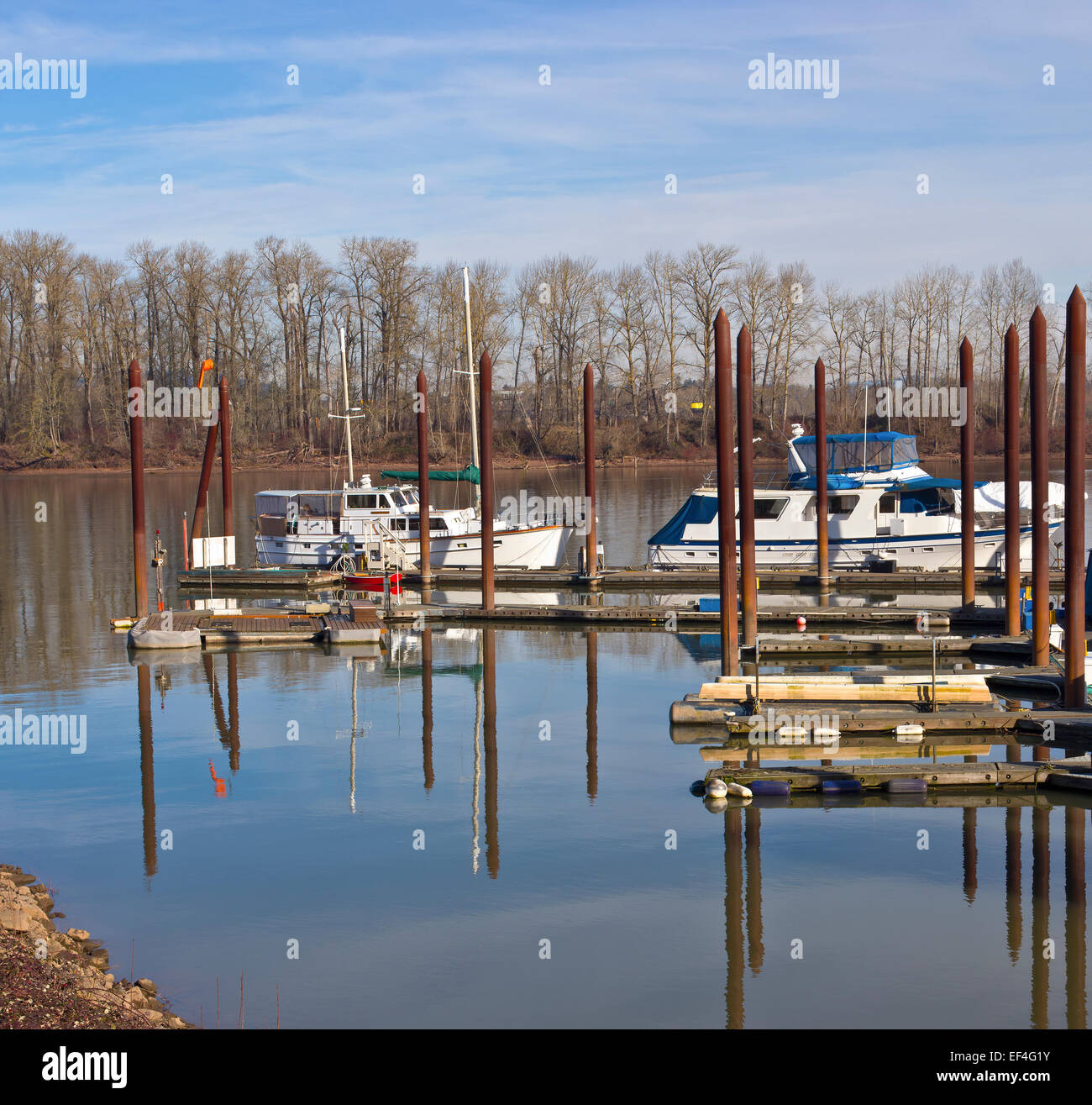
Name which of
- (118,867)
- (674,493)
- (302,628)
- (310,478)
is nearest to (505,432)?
(310,478)

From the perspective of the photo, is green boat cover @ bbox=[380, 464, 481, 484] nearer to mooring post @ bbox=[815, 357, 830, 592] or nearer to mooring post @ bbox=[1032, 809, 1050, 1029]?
mooring post @ bbox=[815, 357, 830, 592]

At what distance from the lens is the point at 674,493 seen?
6619 centimetres

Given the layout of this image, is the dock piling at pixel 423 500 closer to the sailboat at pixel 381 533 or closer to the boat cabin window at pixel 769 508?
the sailboat at pixel 381 533

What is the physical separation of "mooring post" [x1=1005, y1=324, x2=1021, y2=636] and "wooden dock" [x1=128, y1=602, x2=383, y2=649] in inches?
500

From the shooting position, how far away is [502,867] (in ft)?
45.6

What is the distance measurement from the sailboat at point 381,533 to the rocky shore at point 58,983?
23.6 meters

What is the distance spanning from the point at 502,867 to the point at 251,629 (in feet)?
48.3

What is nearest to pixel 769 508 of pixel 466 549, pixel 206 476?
pixel 466 549

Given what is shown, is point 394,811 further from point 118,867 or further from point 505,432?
point 505,432

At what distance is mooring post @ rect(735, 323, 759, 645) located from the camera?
2172 cm

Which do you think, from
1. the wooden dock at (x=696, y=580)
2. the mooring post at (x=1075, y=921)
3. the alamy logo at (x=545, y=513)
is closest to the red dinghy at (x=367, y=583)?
the wooden dock at (x=696, y=580)

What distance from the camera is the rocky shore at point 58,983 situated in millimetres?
9203
